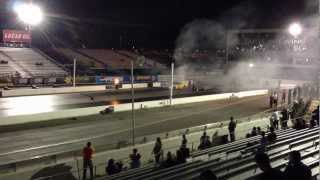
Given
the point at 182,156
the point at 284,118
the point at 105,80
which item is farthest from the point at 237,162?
the point at 105,80

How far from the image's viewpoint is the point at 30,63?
44.2m

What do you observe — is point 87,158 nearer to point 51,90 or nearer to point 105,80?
point 51,90

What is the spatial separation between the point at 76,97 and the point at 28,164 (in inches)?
844

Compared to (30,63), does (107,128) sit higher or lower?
lower

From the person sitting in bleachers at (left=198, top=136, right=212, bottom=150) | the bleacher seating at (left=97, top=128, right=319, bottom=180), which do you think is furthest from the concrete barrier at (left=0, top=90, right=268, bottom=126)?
the bleacher seating at (left=97, top=128, right=319, bottom=180)

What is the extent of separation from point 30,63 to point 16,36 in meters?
3.99

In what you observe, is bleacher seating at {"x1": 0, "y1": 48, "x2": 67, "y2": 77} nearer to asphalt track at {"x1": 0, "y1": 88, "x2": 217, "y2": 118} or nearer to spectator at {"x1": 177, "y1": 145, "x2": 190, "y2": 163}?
asphalt track at {"x1": 0, "y1": 88, "x2": 217, "y2": 118}

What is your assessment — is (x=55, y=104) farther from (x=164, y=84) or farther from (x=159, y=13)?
(x=159, y=13)

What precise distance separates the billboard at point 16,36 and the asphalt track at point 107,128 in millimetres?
22614

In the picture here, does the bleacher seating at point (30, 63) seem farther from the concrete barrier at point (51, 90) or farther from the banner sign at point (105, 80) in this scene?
the concrete barrier at point (51, 90)

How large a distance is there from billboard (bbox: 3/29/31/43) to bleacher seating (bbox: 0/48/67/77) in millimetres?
985

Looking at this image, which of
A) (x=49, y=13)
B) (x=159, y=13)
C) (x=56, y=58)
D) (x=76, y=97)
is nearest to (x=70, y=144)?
(x=76, y=97)

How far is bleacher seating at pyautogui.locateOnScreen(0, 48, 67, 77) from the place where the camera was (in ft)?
138

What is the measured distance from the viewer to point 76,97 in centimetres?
3359
